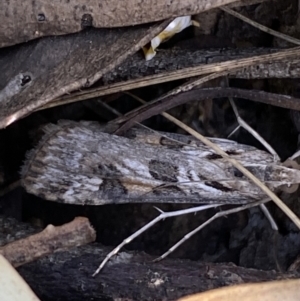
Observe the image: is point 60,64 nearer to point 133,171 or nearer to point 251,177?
point 133,171

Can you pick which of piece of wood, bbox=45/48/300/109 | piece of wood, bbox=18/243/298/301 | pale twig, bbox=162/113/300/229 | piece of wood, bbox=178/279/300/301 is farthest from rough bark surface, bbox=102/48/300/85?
piece of wood, bbox=178/279/300/301

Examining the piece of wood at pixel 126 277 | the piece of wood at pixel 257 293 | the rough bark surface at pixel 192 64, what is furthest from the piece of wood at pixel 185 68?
the piece of wood at pixel 257 293

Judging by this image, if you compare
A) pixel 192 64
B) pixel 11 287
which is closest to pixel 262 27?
pixel 192 64

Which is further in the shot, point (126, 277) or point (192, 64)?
point (192, 64)

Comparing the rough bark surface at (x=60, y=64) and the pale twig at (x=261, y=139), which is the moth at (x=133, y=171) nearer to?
the pale twig at (x=261, y=139)

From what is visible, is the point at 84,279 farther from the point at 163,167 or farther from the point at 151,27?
the point at 151,27

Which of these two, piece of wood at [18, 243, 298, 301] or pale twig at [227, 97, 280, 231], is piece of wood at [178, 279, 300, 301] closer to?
piece of wood at [18, 243, 298, 301]
